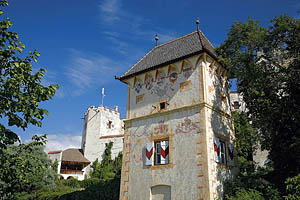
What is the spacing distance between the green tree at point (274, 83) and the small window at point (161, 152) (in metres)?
4.86

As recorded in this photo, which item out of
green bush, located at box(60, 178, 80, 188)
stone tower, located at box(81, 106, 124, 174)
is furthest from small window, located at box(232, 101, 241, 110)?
green bush, located at box(60, 178, 80, 188)

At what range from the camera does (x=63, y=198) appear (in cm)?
2641

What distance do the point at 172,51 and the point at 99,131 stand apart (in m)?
35.0

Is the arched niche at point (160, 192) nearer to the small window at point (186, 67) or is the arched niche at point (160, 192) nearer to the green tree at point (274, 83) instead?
the green tree at point (274, 83)

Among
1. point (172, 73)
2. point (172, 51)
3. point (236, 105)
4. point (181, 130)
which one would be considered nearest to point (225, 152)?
point (181, 130)

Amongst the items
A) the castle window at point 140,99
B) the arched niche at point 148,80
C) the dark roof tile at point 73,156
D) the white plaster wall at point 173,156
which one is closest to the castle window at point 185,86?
the white plaster wall at point 173,156

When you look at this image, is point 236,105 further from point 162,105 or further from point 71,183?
point 162,105

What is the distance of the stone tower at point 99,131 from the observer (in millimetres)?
48125

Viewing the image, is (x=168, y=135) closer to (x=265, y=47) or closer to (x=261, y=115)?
(x=261, y=115)

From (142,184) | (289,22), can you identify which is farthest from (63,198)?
(289,22)

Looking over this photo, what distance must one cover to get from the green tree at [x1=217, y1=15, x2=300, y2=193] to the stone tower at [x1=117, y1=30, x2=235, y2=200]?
5.74 feet

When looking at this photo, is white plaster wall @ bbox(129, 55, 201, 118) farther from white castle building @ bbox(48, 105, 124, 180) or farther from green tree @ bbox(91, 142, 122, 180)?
white castle building @ bbox(48, 105, 124, 180)

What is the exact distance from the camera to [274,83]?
1473 centimetres

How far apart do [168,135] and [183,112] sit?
4.75 feet
